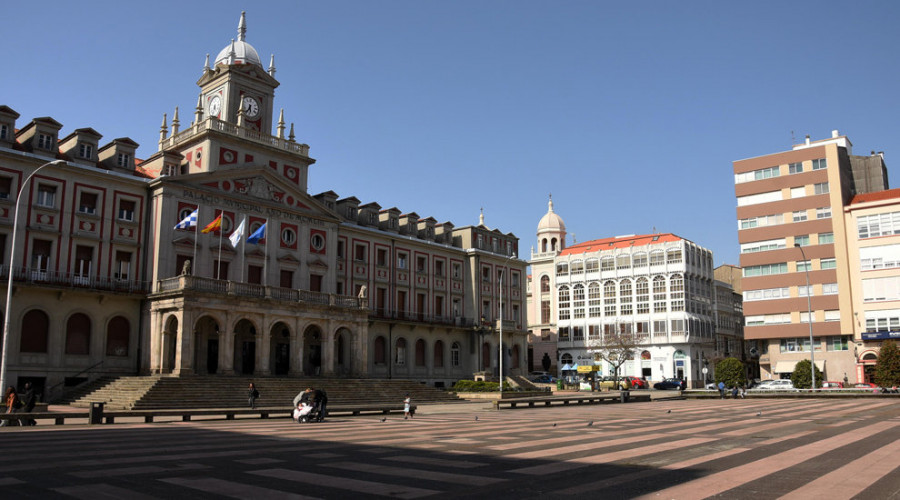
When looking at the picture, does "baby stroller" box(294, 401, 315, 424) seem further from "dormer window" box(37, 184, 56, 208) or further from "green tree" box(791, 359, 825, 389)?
"green tree" box(791, 359, 825, 389)

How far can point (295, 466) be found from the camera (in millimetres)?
13859

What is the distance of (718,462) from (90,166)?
4021 centimetres

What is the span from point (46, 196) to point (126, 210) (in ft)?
15.2

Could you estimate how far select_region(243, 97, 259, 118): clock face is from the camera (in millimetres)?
52031

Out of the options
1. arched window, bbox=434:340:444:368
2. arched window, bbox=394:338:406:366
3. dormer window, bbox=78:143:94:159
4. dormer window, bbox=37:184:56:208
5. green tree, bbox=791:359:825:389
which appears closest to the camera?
dormer window, bbox=37:184:56:208

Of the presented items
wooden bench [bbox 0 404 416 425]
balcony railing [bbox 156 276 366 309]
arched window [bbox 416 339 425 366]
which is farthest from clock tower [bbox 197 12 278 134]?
wooden bench [bbox 0 404 416 425]

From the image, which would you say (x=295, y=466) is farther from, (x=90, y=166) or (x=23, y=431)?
(x=90, y=166)

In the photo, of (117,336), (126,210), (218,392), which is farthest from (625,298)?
(117,336)

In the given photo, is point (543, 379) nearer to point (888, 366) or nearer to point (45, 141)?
point (888, 366)

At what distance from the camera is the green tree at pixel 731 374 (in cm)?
6034

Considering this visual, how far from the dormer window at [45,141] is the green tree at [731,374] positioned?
53.8 m

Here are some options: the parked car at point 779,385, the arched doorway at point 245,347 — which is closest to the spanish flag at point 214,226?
the arched doorway at point 245,347

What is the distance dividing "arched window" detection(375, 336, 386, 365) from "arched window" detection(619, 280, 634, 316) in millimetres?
43541

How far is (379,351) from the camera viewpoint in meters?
59.1
